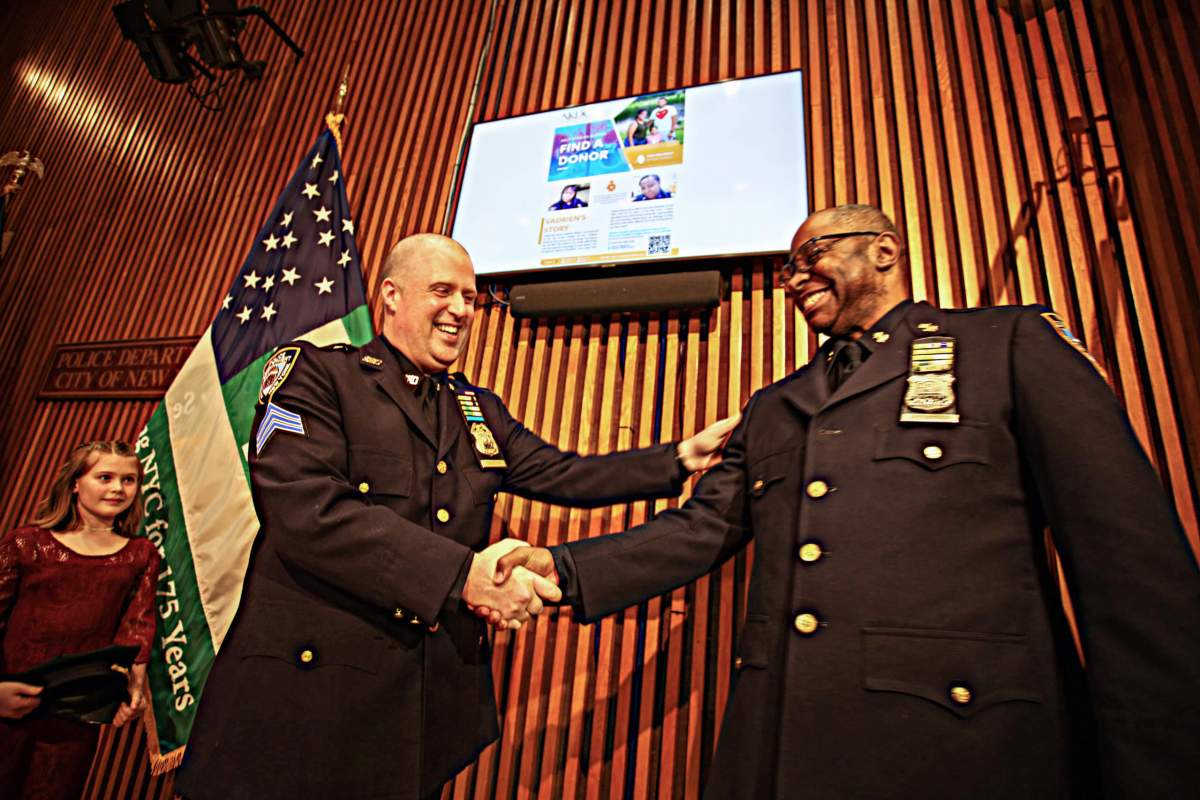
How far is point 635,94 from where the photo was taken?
3152 mm

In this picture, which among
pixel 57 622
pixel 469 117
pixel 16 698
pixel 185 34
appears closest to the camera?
pixel 16 698

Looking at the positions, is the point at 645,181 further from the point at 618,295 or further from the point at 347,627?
the point at 347,627

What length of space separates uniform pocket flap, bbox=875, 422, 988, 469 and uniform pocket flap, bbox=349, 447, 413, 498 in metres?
1.15

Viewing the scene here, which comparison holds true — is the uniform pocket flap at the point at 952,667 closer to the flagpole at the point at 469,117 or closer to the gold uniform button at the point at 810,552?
the gold uniform button at the point at 810,552

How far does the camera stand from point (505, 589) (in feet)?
4.85

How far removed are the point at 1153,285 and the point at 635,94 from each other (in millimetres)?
2325

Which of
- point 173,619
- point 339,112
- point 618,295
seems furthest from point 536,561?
point 339,112

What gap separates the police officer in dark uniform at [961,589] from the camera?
968 mm

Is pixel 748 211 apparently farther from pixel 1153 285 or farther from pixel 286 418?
pixel 286 418

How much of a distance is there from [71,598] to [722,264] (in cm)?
305

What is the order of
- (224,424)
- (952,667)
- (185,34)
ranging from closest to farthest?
1. (952,667)
2. (224,424)
3. (185,34)

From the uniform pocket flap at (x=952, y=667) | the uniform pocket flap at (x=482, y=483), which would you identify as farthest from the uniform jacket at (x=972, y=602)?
the uniform pocket flap at (x=482, y=483)

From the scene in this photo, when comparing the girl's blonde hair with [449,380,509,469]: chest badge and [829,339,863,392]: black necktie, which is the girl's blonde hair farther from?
[829,339,863,392]: black necktie

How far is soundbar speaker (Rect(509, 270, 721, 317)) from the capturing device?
264 cm
